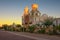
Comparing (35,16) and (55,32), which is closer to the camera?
(55,32)

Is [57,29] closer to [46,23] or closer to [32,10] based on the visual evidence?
[46,23]

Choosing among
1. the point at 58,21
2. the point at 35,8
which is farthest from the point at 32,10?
the point at 58,21

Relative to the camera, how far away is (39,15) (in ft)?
309

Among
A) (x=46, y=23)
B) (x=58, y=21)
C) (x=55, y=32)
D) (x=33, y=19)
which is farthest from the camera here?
(x=33, y=19)

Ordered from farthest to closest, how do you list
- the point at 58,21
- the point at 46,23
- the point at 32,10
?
the point at 32,10 < the point at 58,21 < the point at 46,23

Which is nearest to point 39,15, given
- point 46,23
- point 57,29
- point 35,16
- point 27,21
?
point 35,16

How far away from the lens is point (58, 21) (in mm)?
→ 78500

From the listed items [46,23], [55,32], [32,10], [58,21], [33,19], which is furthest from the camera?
[33,19]

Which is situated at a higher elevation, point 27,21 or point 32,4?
point 32,4

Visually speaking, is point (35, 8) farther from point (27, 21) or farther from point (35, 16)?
point (27, 21)

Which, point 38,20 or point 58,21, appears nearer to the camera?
point 58,21

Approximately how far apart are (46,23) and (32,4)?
98.6 feet

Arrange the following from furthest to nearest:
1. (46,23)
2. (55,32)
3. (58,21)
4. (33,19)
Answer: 1. (33,19)
2. (58,21)
3. (46,23)
4. (55,32)

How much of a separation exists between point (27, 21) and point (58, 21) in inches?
1031
